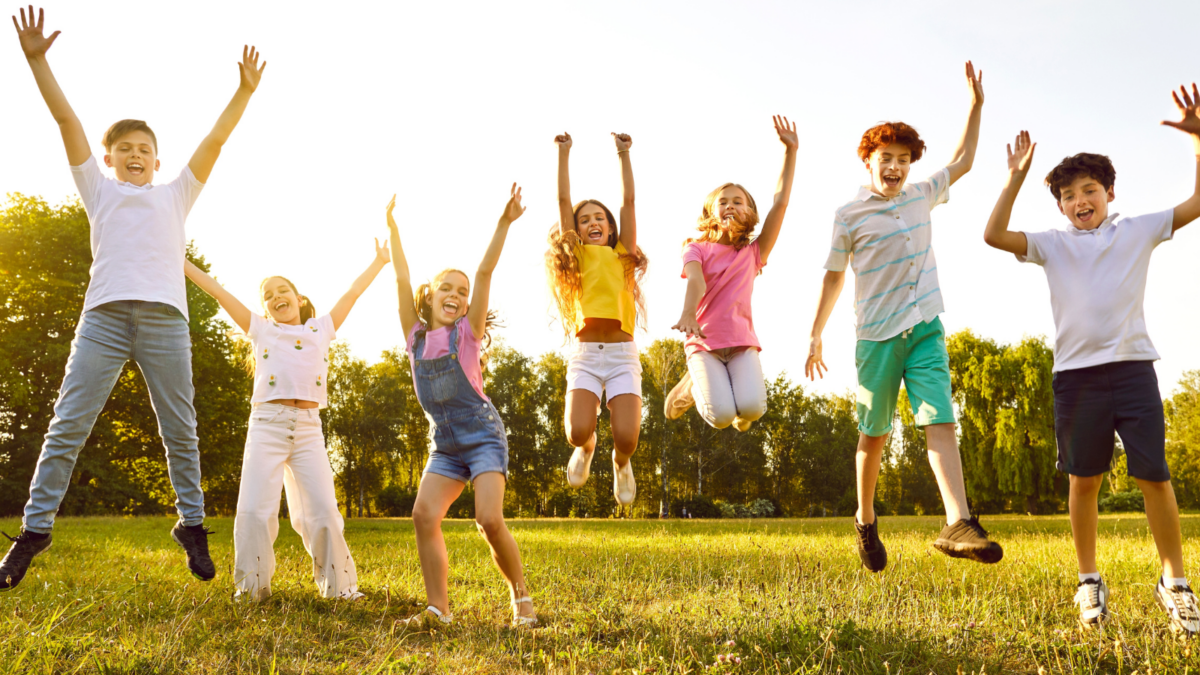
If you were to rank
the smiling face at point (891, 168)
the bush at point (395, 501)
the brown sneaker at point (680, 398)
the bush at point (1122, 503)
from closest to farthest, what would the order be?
the smiling face at point (891, 168)
the brown sneaker at point (680, 398)
the bush at point (1122, 503)
the bush at point (395, 501)

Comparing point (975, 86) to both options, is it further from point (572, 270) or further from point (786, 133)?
point (572, 270)

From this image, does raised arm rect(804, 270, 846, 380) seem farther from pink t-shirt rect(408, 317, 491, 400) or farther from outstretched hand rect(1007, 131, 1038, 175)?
pink t-shirt rect(408, 317, 491, 400)

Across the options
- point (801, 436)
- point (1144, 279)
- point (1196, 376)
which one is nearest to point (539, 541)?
point (1144, 279)

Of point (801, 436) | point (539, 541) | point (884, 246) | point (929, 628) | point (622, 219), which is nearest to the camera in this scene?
point (929, 628)

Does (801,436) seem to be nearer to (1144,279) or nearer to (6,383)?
(6,383)

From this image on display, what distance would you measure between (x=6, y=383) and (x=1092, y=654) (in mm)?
28267

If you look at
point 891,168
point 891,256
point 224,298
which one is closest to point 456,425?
point 224,298

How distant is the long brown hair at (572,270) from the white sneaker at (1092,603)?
3805 millimetres

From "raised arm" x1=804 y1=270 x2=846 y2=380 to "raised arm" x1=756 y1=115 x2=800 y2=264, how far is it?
0.93m

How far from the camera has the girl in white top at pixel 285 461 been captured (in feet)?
19.0

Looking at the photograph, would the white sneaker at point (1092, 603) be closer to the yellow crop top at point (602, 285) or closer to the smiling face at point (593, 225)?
the yellow crop top at point (602, 285)

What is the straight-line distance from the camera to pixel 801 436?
5128 cm

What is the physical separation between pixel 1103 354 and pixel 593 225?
3.89m

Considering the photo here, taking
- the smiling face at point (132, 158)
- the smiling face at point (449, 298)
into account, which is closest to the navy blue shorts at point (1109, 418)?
the smiling face at point (449, 298)
